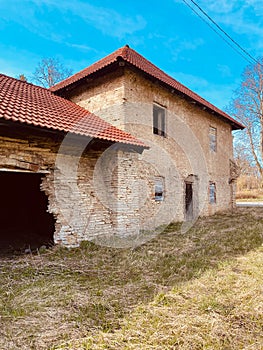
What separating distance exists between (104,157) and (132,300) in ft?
15.5

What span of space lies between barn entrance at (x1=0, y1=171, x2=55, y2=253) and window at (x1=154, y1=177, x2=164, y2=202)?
13.5 feet

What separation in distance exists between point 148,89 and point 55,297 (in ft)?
26.8

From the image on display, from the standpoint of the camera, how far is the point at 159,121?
34.9 feet

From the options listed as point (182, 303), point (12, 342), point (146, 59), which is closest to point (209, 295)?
point (182, 303)

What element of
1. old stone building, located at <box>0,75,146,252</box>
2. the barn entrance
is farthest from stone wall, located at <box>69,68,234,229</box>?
the barn entrance

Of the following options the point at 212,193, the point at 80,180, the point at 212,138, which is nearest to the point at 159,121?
the point at 212,138

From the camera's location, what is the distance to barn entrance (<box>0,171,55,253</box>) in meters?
8.59

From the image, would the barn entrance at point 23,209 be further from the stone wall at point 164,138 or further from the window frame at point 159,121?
the window frame at point 159,121

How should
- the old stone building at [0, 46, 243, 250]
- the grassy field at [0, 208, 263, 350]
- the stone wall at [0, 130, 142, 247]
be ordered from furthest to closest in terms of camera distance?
the old stone building at [0, 46, 243, 250], the stone wall at [0, 130, 142, 247], the grassy field at [0, 208, 263, 350]

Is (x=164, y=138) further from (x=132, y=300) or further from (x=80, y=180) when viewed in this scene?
(x=132, y=300)

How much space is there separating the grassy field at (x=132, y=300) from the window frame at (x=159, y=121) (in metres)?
5.80

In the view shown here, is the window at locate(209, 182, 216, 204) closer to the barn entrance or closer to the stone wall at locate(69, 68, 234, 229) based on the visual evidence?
the stone wall at locate(69, 68, 234, 229)

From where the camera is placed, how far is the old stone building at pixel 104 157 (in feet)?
20.5

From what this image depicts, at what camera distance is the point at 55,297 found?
12.2 feet
